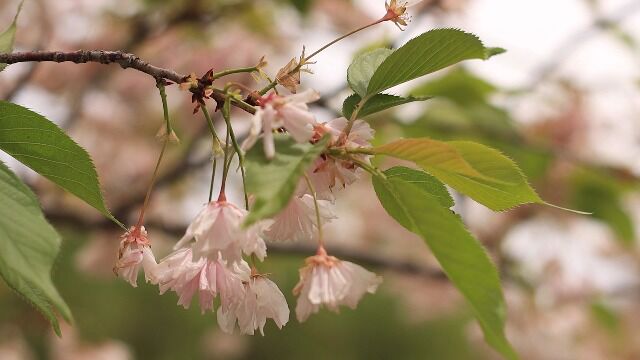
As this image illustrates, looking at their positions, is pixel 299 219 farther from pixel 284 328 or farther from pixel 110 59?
pixel 284 328

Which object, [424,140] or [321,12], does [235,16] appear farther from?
[424,140]

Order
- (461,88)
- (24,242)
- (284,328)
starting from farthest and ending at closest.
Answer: (284,328) → (461,88) → (24,242)

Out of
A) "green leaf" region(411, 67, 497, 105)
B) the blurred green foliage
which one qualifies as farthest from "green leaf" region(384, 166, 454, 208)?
the blurred green foliage

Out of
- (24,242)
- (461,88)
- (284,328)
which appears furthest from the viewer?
(284,328)

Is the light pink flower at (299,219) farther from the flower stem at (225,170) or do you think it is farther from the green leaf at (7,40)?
the green leaf at (7,40)

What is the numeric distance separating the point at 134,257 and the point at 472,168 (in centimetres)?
Answer: 19

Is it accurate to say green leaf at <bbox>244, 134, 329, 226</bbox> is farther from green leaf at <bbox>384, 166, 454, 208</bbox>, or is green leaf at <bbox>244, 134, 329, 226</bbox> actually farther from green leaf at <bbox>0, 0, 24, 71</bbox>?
green leaf at <bbox>0, 0, 24, 71</bbox>

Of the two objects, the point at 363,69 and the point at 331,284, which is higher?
the point at 363,69

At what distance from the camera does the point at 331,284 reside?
1.22 feet

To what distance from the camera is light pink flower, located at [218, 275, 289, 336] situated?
0.42 meters

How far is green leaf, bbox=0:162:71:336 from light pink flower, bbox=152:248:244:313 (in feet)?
0.28

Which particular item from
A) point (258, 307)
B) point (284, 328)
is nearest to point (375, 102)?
point (258, 307)

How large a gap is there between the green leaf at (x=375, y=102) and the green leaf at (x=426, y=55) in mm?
12

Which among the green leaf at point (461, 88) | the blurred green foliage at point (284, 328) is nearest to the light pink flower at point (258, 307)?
the green leaf at point (461, 88)
